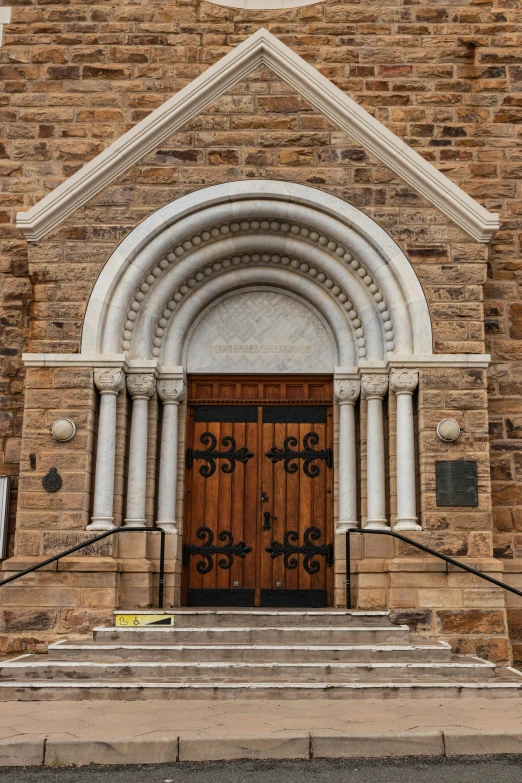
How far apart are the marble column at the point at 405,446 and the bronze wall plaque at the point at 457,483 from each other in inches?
11.6

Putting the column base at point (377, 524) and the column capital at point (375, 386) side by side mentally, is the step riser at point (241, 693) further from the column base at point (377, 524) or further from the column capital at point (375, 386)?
the column capital at point (375, 386)

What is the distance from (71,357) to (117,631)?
2.78m

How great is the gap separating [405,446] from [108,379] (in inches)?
120

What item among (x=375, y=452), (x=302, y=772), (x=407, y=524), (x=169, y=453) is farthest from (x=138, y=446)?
(x=302, y=772)

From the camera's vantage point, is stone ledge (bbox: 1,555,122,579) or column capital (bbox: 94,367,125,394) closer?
stone ledge (bbox: 1,555,122,579)

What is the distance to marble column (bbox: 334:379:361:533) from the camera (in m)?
9.77

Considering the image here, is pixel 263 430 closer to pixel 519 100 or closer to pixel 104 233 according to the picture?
pixel 104 233

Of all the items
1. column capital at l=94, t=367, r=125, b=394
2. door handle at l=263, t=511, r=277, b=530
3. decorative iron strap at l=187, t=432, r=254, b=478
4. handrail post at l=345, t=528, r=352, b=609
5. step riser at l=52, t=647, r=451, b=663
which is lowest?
step riser at l=52, t=647, r=451, b=663

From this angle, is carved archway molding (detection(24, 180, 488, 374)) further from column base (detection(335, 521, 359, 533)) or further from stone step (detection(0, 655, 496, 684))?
stone step (detection(0, 655, 496, 684))

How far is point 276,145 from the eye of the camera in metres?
9.90

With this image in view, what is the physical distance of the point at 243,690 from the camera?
21.2 ft

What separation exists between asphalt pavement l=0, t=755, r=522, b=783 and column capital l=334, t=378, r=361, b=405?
Result: 5214 mm

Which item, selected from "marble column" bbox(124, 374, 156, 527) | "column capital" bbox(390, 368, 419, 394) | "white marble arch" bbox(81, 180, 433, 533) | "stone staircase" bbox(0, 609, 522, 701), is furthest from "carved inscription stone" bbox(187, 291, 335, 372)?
"stone staircase" bbox(0, 609, 522, 701)

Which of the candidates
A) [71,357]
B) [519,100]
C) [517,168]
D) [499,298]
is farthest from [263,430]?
[519,100]
